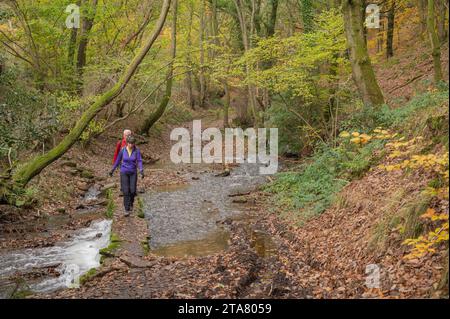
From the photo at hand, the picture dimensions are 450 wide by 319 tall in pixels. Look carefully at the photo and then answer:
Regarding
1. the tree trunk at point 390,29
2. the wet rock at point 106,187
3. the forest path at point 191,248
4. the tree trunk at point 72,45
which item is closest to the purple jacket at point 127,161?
the forest path at point 191,248

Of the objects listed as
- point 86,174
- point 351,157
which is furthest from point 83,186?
point 351,157

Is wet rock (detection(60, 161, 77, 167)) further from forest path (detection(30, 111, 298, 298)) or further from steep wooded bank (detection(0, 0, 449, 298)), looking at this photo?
forest path (detection(30, 111, 298, 298))

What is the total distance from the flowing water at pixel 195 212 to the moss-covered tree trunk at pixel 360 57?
4.94 metres

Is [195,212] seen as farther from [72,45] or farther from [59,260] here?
[72,45]

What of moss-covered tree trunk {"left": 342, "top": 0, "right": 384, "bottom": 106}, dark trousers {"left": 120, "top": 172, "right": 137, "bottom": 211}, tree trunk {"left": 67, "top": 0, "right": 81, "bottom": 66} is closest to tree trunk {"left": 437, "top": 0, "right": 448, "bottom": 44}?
moss-covered tree trunk {"left": 342, "top": 0, "right": 384, "bottom": 106}

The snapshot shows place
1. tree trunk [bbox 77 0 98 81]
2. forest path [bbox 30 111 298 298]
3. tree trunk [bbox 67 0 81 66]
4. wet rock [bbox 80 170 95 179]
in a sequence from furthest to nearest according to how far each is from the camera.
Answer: tree trunk [bbox 67 0 81 66] < tree trunk [bbox 77 0 98 81] < wet rock [bbox 80 170 95 179] < forest path [bbox 30 111 298 298]

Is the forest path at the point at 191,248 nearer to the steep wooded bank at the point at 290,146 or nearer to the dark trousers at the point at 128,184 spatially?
the steep wooded bank at the point at 290,146

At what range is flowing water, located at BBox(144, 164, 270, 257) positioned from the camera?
992 cm

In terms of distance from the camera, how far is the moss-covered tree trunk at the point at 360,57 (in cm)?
1238

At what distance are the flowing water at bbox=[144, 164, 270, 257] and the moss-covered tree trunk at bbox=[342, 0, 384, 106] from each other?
194 inches

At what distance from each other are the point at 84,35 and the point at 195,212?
41.8 feet

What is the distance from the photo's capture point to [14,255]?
9.16 metres
